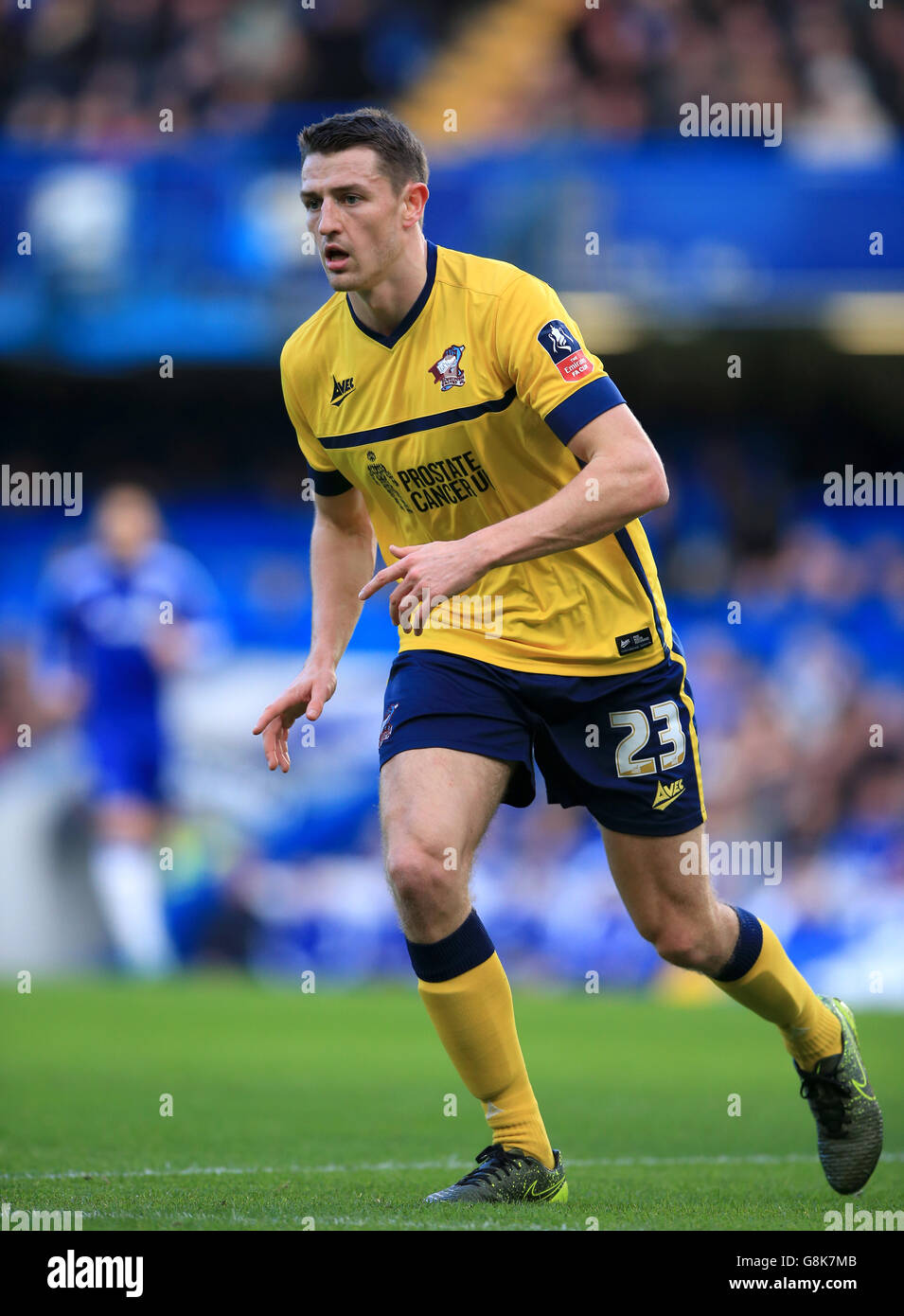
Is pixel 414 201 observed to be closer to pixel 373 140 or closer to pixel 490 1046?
pixel 373 140

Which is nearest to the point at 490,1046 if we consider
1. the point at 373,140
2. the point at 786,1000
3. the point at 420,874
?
the point at 420,874

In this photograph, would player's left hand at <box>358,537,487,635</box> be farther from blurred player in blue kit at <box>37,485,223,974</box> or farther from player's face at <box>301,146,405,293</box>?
blurred player in blue kit at <box>37,485,223,974</box>

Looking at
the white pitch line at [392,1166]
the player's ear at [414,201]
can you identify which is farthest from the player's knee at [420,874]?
the player's ear at [414,201]

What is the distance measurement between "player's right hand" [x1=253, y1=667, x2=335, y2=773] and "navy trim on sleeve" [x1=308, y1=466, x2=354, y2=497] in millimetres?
594

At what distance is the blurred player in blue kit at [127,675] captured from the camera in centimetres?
1310

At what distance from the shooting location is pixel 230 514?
1684 cm

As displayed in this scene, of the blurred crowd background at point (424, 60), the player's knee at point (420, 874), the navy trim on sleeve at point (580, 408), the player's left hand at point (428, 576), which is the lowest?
the player's knee at point (420, 874)

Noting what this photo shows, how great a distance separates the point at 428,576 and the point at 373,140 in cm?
129

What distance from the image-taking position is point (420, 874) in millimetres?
4109

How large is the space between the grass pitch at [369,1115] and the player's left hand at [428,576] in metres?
1.40

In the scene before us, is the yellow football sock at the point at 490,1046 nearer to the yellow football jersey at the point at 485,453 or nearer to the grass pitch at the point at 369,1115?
the grass pitch at the point at 369,1115

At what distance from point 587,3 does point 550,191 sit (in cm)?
436
